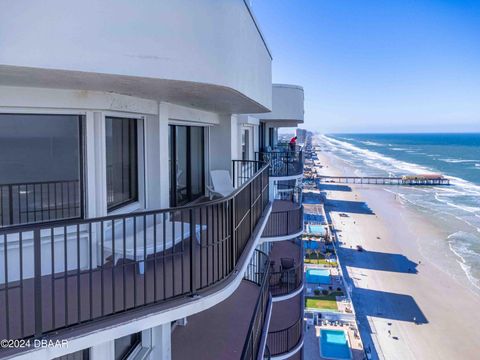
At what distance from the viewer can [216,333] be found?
23.4ft

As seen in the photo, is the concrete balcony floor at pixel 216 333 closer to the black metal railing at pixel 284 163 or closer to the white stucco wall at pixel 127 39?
the white stucco wall at pixel 127 39

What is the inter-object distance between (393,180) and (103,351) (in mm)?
77545

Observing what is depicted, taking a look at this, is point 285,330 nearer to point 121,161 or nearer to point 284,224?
point 284,224

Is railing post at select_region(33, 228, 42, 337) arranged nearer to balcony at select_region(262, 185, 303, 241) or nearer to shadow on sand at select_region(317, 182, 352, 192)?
balcony at select_region(262, 185, 303, 241)

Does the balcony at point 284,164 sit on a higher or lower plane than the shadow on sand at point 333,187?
higher

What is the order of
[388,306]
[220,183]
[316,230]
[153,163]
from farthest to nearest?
[316,230] → [388,306] → [220,183] → [153,163]

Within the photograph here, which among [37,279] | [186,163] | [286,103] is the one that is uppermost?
[286,103]

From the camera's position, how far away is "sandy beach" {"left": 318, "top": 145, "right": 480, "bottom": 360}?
20.5 m

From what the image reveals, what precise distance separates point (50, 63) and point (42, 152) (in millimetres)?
1669

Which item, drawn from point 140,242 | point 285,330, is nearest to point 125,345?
Answer: point 140,242

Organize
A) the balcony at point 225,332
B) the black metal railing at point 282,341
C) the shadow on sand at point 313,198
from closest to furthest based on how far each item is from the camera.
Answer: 1. the balcony at point 225,332
2. the black metal railing at point 282,341
3. the shadow on sand at point 313,198

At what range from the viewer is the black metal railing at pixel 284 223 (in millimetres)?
12898

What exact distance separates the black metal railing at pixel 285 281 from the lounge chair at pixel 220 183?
11.3 ft

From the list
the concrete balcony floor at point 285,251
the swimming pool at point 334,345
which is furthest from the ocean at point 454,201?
the concrete balcony floor at point 285,251
